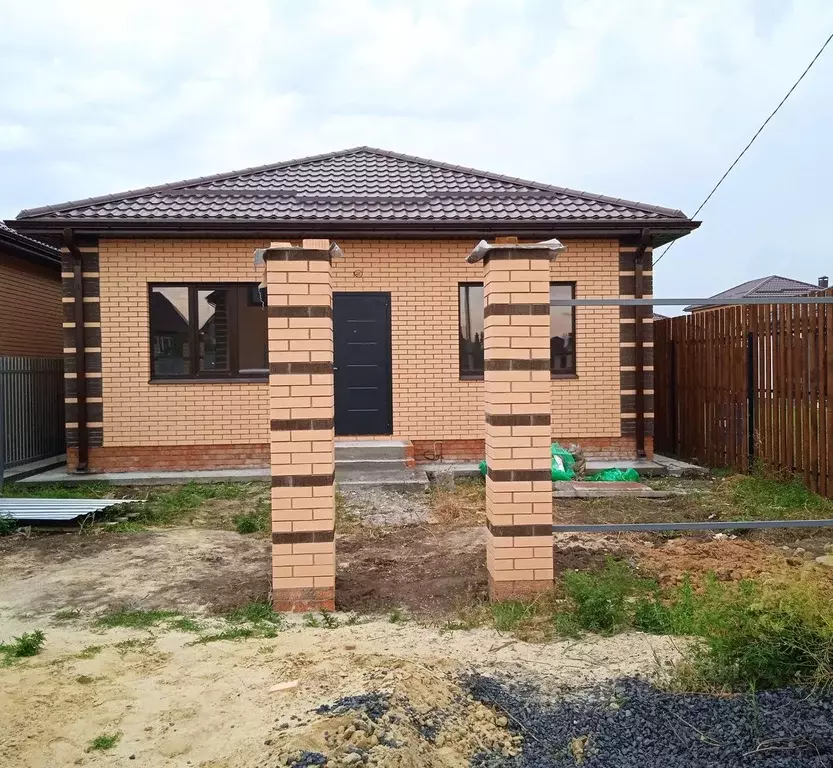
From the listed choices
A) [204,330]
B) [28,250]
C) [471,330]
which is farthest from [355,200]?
[28,250]

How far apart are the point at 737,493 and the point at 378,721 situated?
6.17m

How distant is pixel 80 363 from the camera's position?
9430 mm

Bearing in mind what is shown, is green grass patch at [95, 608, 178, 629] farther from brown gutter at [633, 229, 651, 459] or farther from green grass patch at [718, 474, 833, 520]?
brown gutter at [633, 229, 651, 459]

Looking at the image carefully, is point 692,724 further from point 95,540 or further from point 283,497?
point 95,540

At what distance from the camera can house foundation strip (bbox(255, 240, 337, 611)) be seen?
4.27m

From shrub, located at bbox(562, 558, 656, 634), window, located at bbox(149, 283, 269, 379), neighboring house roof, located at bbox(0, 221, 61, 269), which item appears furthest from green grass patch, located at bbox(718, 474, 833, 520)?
neighboring house roof, located at bbox(0, 221, 61, 269)

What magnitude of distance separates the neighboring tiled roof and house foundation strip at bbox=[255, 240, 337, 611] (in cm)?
522

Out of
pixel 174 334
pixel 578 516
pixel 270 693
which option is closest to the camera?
pixel 270 693

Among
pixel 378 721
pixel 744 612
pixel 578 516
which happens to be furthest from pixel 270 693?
pixel 578 516

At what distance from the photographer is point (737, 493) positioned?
25.4ft

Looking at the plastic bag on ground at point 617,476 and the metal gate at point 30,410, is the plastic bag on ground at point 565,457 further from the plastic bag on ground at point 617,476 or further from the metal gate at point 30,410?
the metal gate at point 30,410

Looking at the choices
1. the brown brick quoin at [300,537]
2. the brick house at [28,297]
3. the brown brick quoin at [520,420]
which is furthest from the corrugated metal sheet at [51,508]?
the brick house at [28,297]

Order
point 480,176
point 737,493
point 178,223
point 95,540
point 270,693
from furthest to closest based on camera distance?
1. point 480,176
2. point 178,223
3. point 737,493
4. point 95,540
5. point 270,693

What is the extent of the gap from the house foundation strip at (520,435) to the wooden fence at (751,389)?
4.42m
